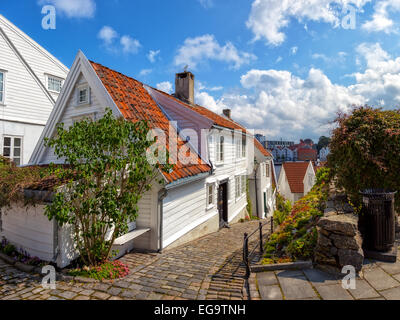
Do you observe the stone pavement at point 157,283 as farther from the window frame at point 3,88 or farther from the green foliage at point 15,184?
the window frame at point 3,88

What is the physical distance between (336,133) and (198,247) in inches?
238

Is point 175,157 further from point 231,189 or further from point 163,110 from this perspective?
point 231,189

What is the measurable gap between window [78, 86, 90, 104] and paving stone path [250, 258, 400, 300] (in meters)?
9.26

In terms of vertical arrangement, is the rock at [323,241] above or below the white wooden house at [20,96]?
below

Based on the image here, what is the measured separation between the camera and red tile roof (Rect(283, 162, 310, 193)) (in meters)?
30.7

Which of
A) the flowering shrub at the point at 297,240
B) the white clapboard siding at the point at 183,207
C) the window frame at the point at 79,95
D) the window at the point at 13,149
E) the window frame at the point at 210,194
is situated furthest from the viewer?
the window at the point at 13,149

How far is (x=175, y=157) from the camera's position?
957 cm

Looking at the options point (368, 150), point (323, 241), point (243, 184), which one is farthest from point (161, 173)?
point (243, 184)

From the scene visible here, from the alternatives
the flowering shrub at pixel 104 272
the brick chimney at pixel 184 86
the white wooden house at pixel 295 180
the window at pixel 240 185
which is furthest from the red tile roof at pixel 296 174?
the flowering shrub at pixel 104 272

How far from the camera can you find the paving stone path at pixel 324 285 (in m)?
4.12

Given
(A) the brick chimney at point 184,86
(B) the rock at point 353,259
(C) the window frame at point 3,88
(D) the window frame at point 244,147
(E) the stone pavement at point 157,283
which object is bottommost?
(E) the stone pavement at point 157,283

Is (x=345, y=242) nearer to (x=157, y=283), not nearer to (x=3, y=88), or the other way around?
(x=157, y=283)
